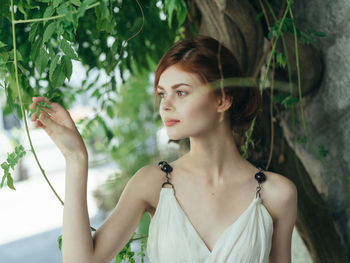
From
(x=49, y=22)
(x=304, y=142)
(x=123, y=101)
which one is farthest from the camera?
(x=123, y=101)

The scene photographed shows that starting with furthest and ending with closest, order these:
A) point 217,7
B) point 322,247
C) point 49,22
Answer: point 322,247 < point 217,7 < point 49,22

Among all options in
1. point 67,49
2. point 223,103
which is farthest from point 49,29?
point 223,103

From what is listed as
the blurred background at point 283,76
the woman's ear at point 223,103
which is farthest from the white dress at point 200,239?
the woman's ear at point 223,103

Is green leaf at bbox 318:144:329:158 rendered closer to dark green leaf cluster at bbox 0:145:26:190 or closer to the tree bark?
the tree bark

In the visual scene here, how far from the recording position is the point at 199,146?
3.76 feet

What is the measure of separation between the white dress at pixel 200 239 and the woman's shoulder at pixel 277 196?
3cm

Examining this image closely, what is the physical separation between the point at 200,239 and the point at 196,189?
133 mm

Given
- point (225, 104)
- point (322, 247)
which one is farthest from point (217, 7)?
point (322, 247)

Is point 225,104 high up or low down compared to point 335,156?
up

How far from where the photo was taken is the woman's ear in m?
1.10

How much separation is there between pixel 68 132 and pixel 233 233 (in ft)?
1.56

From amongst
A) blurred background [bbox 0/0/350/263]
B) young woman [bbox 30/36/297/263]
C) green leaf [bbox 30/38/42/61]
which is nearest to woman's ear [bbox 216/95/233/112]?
young woman [bbox 30/36/297/263]

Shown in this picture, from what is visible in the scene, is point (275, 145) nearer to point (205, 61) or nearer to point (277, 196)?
point (277, 196)

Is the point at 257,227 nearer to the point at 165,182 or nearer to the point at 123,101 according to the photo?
the point at 165,182
